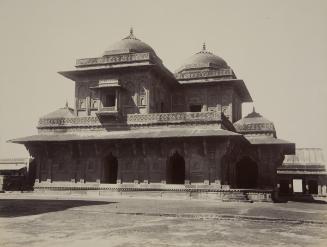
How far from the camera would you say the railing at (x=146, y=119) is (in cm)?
2209

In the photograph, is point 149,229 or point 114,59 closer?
point 149,229

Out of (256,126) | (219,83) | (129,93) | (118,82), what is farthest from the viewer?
(219,83)

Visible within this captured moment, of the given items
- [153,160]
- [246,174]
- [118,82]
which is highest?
[118,82]

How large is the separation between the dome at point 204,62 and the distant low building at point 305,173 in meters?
11.9

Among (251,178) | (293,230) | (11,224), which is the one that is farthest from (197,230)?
(251,178)

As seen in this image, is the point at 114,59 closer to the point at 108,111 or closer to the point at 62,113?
the point at 108,111

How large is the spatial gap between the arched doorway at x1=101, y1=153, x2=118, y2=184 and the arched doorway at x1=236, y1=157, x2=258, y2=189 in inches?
328

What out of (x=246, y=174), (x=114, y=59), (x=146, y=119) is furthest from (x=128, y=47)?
(x=246, y=174)

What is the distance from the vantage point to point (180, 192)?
69.9 ft

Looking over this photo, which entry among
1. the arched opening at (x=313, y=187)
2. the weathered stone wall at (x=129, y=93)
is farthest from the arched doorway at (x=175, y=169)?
the arched opening at (x=313, y=187)

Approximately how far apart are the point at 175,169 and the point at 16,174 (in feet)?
40.8

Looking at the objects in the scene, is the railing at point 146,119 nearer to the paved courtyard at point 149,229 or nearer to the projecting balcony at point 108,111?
the projecting balcony at point 108,111

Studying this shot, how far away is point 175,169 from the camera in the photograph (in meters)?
25.2

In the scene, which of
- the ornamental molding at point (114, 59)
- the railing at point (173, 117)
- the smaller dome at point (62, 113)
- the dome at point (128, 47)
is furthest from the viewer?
the smaller dome at point (62, 113)
